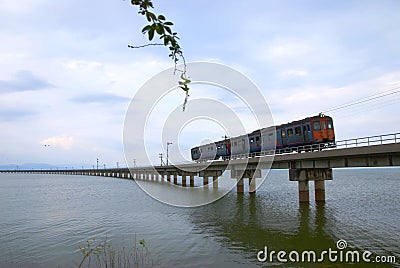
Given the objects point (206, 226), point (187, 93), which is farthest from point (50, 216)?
point (187, 93)

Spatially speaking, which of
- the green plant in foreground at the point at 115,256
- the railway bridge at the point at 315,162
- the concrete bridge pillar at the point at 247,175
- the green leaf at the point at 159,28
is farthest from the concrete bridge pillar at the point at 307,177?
the green leaf at the point at 159,28

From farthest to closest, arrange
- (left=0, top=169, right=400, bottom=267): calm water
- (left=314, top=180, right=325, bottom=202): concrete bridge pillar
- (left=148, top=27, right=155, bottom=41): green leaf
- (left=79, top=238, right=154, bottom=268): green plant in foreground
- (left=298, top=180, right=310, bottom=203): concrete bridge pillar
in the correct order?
(left=314, top=180, right=325, bottom=202): concrete bridge pillar
(left=298, top=180, right=310, bottom=203): concrete bridge pillar
(left=0, top=169, right=400, bottom=267): calm water
(left=79, top=238, right=154, bottom=268): green plant in foreground
(left=148, top=27, right=155, bottom=41): green leaf

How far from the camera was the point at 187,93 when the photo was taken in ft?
11.0

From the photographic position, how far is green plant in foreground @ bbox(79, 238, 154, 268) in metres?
13.5

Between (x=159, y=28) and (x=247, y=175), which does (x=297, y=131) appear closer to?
(x=247, y=175)

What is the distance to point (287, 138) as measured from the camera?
117 feet

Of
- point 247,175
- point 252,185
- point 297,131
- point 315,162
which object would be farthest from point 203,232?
point 252,185

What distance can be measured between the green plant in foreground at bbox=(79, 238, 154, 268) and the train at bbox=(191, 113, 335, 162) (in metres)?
16.4

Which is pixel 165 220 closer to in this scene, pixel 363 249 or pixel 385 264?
pixel 363 249

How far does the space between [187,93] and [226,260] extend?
39.2ft

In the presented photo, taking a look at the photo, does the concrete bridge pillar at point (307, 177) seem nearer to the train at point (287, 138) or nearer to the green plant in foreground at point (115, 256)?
the train at point (287, 138)

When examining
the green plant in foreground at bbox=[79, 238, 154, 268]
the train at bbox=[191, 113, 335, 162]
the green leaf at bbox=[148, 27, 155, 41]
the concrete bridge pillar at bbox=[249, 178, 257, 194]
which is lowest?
the green plant in foreground at bbox=[79, 238, 154, 268]

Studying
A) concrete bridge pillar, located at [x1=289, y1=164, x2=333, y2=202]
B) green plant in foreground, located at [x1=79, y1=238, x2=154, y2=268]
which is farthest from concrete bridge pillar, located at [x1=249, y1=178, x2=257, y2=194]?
green plant in foreground, located at [x1=79, y1=238, x2=154, y2=268]

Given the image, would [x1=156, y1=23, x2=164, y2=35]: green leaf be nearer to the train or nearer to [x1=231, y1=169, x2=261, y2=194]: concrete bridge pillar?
the train
